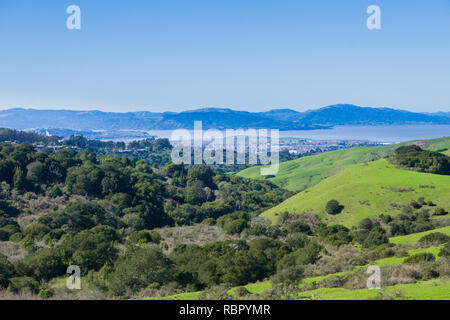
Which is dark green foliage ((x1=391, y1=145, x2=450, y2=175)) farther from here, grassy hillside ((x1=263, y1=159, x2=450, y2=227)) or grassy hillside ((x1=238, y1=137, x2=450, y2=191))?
grassy hillside ((x1=238, y1=137, x2=450, y2=191))

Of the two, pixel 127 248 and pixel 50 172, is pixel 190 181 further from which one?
pixel 127 248

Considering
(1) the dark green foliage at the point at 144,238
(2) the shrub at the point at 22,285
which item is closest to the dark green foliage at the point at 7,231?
(1) the dark green foliage at the point at 144,238

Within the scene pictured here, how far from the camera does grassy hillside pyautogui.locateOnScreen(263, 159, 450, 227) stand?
1524 inches

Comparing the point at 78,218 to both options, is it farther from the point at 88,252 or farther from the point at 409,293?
the point at 409,293

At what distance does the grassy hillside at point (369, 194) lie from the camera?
38719mm

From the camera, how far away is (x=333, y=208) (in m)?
39.8

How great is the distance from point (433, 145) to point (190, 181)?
3748 inches

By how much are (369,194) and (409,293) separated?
114 ft

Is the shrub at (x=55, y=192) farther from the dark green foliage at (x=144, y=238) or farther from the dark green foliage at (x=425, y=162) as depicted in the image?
the dark green foliage at (x=425, y=162)

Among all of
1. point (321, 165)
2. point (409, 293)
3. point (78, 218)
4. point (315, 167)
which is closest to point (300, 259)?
point (409, 293)

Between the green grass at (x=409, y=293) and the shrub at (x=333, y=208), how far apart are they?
29527 mm
